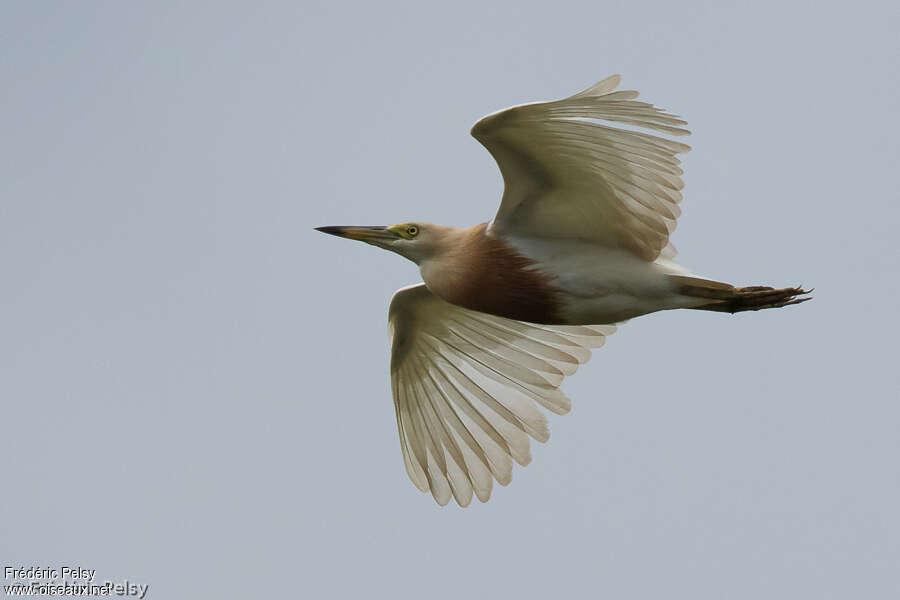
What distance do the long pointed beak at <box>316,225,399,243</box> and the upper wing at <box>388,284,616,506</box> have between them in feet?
2.36

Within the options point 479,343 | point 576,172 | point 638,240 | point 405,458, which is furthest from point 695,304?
point 405,458

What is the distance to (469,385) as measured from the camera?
1124cm

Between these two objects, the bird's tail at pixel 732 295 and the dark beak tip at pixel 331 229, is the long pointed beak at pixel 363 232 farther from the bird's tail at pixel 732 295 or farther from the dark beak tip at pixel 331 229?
the bird's tail at pixel 732 295

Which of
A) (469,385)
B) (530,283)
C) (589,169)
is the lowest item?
(469,385)

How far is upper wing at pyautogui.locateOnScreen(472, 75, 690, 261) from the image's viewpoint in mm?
8875

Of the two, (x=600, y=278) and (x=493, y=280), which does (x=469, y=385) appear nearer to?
(x=493, y=280)

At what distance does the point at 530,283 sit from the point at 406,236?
3.73 feet

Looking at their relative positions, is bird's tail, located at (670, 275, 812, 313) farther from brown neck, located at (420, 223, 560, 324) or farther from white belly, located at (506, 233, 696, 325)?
brown neck, located at (420, 223, 560, 324)

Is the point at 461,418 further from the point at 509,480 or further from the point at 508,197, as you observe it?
the point at 508,197

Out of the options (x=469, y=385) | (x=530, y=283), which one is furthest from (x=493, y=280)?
(x=469, y=385)

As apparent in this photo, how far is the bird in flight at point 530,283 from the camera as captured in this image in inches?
360

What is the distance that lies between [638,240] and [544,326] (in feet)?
5.67

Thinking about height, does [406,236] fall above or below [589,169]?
below

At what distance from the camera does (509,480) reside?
11000mm
